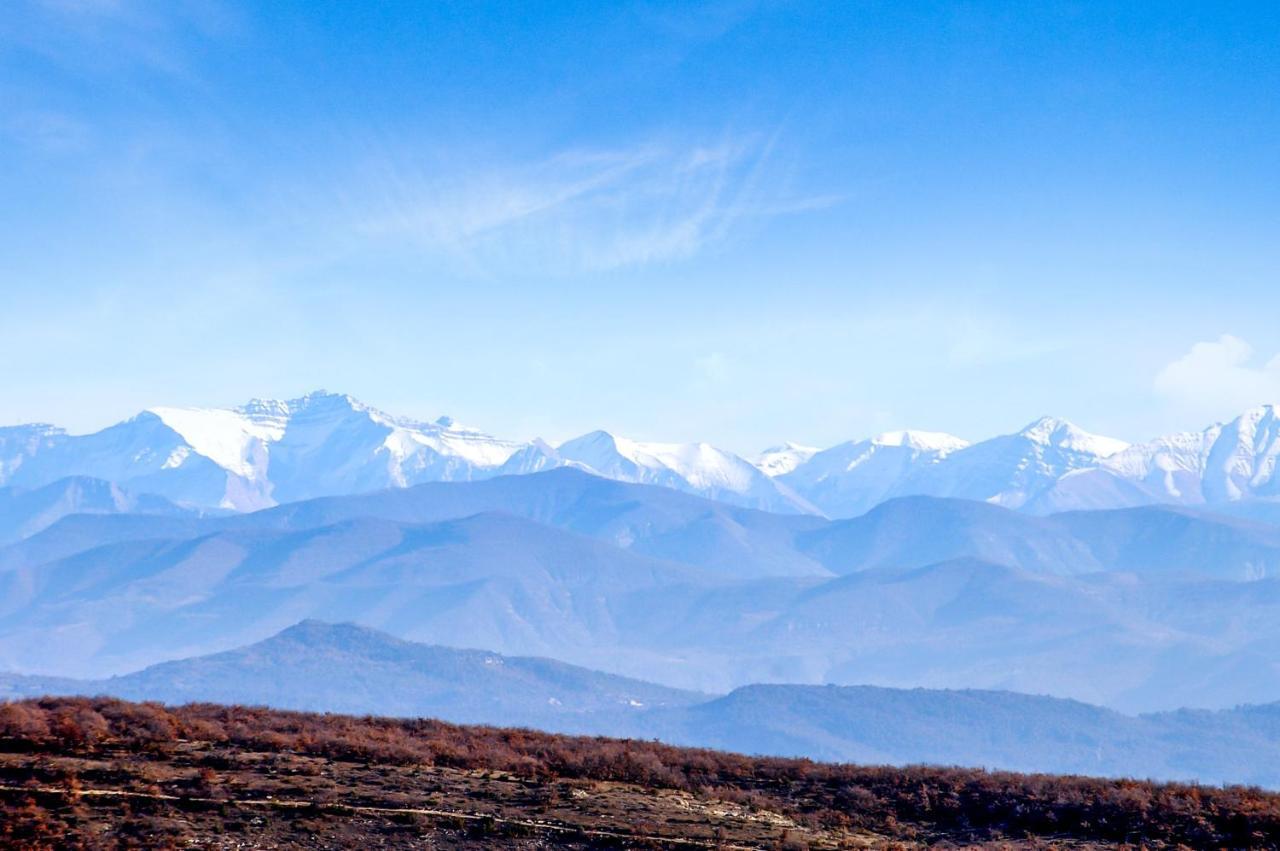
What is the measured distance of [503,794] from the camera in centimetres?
4084

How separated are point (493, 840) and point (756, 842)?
6839 mm

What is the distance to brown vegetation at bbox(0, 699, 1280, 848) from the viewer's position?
3666 centimetres

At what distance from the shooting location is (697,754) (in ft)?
161

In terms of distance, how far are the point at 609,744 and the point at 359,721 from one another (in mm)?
10094

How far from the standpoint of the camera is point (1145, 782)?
4591 cm

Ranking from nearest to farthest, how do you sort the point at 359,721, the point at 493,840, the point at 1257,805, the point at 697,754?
1. the point at 493,840
2. the point at 1257,805
3. the point at 697,754
4. the point at 359,721

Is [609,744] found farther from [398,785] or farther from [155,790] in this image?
[155,790]

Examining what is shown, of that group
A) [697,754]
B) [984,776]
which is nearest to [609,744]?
[697,754]

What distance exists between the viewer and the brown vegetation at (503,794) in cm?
3666

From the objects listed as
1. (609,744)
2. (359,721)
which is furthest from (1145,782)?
(359,721)

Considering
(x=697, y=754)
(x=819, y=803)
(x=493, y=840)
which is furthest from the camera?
(x=697, y=754)

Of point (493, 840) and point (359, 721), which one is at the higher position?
point (359, 721)

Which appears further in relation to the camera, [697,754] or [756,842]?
[697,754]

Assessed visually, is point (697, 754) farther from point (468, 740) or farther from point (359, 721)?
point (359, 721)
